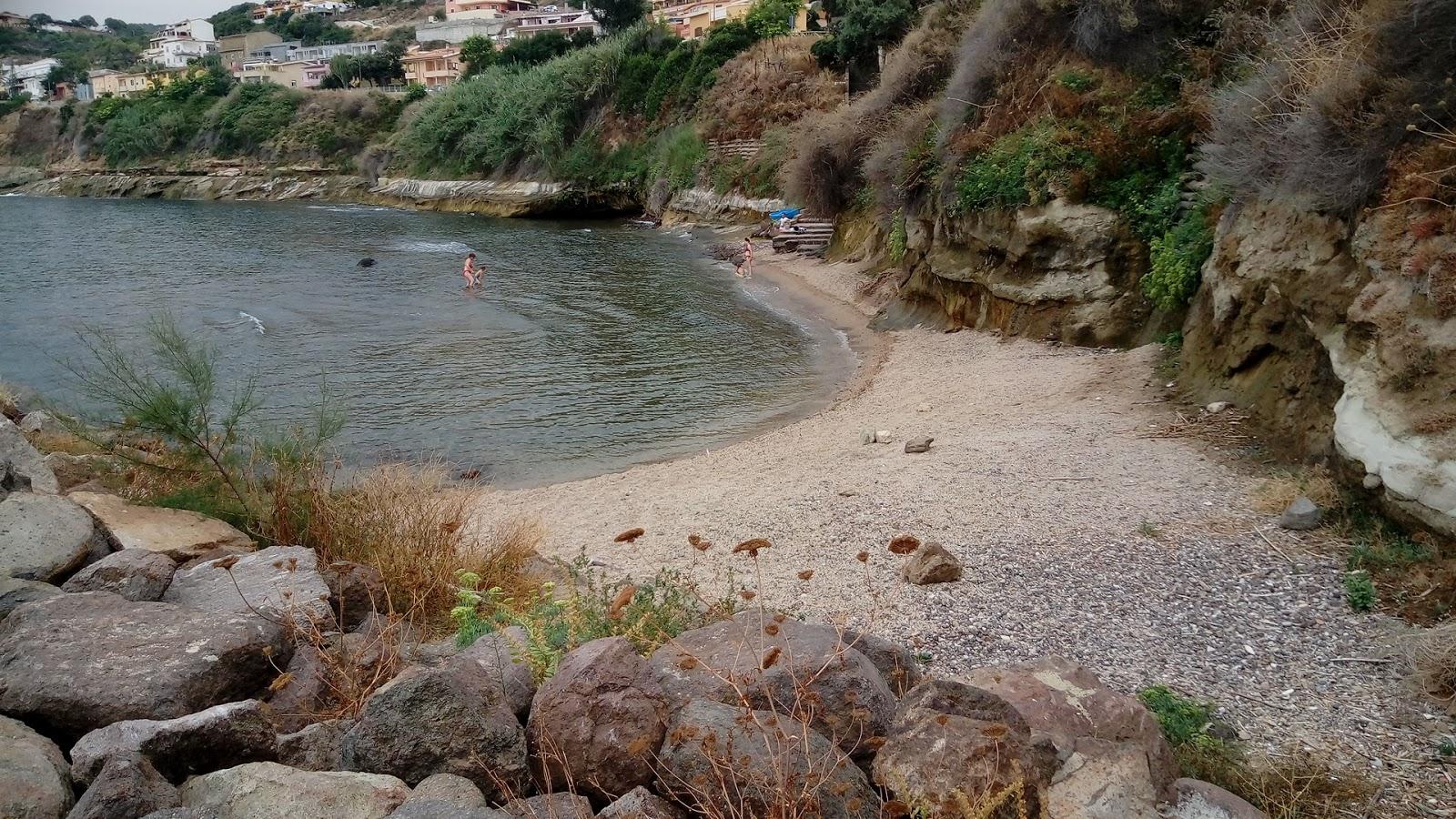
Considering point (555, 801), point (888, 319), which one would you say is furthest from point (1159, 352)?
point (555, 801)

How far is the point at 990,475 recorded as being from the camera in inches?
377

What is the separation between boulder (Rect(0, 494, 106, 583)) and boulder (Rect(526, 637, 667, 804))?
342 cm

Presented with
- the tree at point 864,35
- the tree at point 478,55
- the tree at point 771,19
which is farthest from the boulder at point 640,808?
the tree at point 478,55

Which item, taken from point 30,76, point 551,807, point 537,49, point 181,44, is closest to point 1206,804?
point 551,807

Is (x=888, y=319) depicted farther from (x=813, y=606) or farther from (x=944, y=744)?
(x=944, y=744)

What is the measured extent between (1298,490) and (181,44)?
16770cm

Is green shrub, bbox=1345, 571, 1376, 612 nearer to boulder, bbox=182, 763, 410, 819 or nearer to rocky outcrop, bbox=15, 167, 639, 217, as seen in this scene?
boulder, bbox=182, 763, 410, 819

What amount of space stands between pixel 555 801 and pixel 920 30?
2516cm

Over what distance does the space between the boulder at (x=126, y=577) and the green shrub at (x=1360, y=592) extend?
25.0 ft

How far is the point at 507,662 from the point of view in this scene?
4289mm

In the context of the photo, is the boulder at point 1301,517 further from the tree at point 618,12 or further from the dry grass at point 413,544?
the tree at point 618,12

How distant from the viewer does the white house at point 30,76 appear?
80.8 m

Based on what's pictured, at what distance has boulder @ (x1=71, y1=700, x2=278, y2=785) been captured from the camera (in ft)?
10.6

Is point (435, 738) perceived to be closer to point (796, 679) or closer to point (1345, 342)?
point (796, 679)
